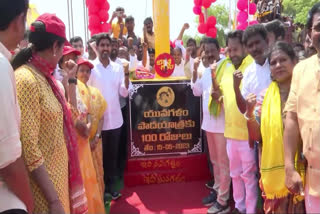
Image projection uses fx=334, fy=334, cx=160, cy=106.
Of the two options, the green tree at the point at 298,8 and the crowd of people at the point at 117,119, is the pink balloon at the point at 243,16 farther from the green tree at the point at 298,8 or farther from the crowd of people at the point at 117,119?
the green tree at the point at 298,8

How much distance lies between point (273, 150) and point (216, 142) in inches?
48.8

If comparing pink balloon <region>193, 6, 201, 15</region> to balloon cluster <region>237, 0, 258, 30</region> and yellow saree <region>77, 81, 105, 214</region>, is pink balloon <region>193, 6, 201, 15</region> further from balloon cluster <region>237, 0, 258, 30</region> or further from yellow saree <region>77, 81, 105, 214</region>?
balloon cluster <region>237, 0, 258, 30</region>

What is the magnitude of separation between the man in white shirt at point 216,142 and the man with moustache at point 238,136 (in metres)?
0.23

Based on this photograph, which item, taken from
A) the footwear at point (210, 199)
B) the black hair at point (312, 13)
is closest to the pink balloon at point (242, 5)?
the footwear at point (210, 199)

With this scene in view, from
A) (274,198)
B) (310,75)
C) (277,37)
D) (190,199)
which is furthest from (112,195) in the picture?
(310,75)

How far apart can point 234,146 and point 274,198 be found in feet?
2.61

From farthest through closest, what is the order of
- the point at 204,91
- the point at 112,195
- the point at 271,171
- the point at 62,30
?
the point at 112,195 → the point at 204,91 → the point at 271,171 → the point at 62,30

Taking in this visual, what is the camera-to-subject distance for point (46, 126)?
1430 mm

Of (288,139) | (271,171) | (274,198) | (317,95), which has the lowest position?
(274,198)

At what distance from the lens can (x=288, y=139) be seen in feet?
6.03

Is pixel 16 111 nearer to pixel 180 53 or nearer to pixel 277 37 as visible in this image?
pixel 277 37

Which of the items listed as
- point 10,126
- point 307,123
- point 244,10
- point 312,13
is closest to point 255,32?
point 312,13

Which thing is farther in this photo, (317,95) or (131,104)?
(131,104)

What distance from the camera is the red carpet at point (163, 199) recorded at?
3.42 metres
